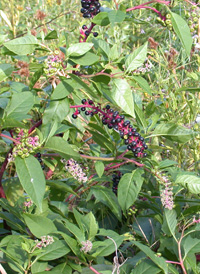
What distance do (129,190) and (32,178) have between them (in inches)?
13.6

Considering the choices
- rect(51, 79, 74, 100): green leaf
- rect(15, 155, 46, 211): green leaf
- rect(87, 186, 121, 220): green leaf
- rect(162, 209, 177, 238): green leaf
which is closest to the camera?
rect(15, 155, 46, 211): green leaf

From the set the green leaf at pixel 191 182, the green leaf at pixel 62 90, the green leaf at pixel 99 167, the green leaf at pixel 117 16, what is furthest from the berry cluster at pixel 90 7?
the green leaf at pixel 191 182

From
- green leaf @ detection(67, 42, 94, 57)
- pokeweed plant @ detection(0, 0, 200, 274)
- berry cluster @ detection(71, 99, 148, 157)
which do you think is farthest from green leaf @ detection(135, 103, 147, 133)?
green leaf @ detection(67, 42, 94, 57)

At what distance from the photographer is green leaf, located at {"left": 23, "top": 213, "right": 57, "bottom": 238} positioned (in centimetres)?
120

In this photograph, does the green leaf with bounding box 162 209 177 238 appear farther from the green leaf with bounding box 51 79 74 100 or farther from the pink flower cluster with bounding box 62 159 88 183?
the green leaf with bounding box 51 79 74 100

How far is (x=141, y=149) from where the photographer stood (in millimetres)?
1289

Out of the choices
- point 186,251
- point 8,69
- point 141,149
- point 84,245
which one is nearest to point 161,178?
point 141,149

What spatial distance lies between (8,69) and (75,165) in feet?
1.37

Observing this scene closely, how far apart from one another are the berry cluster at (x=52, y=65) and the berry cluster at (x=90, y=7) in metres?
0.20

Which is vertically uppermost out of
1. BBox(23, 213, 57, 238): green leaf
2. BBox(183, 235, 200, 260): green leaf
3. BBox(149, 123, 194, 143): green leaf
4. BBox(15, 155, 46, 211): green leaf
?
BBox(15, 155, 46, 211): green leaf

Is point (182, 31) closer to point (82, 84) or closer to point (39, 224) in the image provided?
point (82, 84)

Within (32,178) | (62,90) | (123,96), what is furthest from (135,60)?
(32,178)

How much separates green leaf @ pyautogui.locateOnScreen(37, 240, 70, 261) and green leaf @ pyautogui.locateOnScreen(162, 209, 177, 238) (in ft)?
1.22

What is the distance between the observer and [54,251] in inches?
46.3
